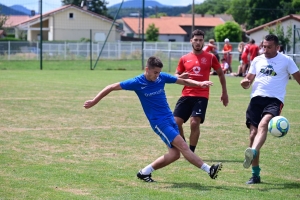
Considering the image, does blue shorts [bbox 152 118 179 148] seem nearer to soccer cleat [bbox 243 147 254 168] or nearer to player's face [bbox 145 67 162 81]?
player's face [bbox 145 67 162 81]

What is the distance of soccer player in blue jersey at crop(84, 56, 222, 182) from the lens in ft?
25.4

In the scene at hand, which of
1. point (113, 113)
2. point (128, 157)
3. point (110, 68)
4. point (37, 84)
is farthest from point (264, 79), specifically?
point (110, 68)

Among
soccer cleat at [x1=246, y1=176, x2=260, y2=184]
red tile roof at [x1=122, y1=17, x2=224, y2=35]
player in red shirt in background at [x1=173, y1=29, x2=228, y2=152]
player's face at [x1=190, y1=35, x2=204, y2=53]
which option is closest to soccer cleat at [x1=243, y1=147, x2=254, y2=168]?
soccer cleat at [x1=246, y1=176, x2=260, y2=184]

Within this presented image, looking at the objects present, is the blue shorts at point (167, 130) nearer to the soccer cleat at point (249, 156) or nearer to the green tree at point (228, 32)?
the soccer cleat at point (249, 156)

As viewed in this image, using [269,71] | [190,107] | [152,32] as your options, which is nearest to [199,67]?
[190,107]

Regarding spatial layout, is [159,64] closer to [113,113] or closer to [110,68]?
[113,113]

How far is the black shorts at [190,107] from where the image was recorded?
9555 millimetres

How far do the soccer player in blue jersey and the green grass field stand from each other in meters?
0.26

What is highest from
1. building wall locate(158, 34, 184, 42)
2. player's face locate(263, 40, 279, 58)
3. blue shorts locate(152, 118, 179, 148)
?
building wall locate(158, 34, 184, 42)

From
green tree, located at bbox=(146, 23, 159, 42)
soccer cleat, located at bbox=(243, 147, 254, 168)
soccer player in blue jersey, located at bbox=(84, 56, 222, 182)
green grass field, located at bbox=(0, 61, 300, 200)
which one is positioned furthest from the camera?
green tree, located at bbox=(146, 23, 159, 42)

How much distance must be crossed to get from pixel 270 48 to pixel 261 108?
822 mm

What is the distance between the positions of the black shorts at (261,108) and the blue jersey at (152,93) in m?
1.16

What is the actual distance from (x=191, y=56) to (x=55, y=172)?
3004mm

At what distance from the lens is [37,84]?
22.8 meters
